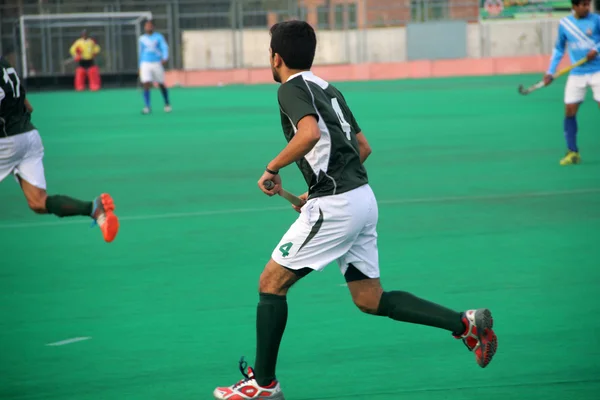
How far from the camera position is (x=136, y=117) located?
81.2ft

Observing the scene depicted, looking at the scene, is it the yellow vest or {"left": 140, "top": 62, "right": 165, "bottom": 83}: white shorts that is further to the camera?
the yellow vest

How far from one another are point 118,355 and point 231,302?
127cm

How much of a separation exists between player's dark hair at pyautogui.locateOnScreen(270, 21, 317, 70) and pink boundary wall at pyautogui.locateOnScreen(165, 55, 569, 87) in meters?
33.4

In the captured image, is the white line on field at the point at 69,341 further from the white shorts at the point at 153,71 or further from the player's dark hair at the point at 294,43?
the white shorts at the point at 153,71

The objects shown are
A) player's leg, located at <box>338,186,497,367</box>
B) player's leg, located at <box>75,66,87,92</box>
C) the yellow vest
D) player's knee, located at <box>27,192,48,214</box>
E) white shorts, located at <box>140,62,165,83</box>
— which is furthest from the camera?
player's leg, located at <box>75,66,87,92</box>

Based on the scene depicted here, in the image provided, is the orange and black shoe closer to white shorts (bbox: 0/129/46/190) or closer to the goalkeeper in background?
white shorts (bbox: 0/129/46/190)

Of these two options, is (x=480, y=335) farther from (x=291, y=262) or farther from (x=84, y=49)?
(x=84, y=49)

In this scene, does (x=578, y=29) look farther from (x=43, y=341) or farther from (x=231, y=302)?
(x=43, y=341)

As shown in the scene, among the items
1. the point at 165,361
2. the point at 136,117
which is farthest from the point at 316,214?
the point at 136,117

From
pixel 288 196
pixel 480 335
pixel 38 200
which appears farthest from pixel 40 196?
pixel 480 335

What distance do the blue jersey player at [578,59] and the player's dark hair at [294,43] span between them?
28.9 feet

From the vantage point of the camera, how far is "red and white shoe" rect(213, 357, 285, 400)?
475cm

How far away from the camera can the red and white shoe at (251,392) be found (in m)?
4.75

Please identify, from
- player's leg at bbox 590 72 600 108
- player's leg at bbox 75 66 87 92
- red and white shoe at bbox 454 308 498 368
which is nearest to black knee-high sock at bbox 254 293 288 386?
red and white shoe at bbox 454 308 498 368
